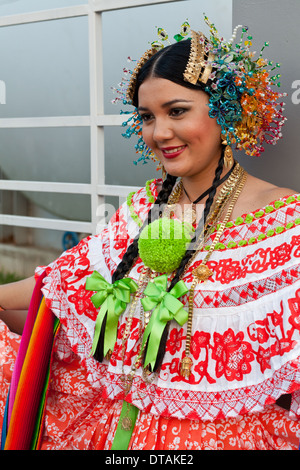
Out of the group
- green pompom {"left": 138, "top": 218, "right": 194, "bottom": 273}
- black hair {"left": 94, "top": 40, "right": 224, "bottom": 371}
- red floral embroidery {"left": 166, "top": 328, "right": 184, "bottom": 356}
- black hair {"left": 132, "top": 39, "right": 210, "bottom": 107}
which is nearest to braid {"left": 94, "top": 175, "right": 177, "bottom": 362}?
black hair {"left": 94, "top": 40, "right": 224, "bottom": 371}

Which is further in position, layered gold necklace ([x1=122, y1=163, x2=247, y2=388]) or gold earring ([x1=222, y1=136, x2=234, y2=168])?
gold earring ([x1=222, y1=136, x2=234, y2=168])

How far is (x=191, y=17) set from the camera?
7.68 feet

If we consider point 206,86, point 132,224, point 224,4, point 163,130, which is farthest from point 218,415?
point 224,4

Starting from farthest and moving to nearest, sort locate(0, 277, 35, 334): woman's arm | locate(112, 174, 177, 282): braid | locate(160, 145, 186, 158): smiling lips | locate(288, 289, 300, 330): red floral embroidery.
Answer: locate(0, 277, 35, 334): woman's arm → locate(112, 174, 177, 282): braid → locate(160, 145, 186, 158): smiling lips → locate(288, 289, 300, 330): red floral embroidery

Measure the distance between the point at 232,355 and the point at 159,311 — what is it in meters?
0.23

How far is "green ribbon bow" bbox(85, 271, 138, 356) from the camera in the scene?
5.48 ft

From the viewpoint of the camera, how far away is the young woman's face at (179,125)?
160 cm

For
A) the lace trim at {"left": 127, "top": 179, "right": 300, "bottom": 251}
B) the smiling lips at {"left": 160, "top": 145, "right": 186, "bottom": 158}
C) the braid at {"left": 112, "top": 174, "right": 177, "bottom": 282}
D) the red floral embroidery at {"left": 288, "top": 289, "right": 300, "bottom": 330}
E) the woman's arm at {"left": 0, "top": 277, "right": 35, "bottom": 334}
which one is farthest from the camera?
the woman's arm at {"left": 0, "top": 277, "right": 35, "bottom": 334}

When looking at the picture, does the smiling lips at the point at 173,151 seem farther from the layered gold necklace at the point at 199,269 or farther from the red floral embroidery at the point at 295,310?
the red floral embroidery at the point at 295,310

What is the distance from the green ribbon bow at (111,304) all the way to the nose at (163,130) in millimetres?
428

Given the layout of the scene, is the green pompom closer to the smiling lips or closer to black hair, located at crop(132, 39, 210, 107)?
the smiling lips

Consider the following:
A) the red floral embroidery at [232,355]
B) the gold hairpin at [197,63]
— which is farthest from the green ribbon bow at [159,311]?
the gold hairpin at [197,63]

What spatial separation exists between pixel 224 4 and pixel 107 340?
1380 mm

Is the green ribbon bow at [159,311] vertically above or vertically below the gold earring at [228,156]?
below
